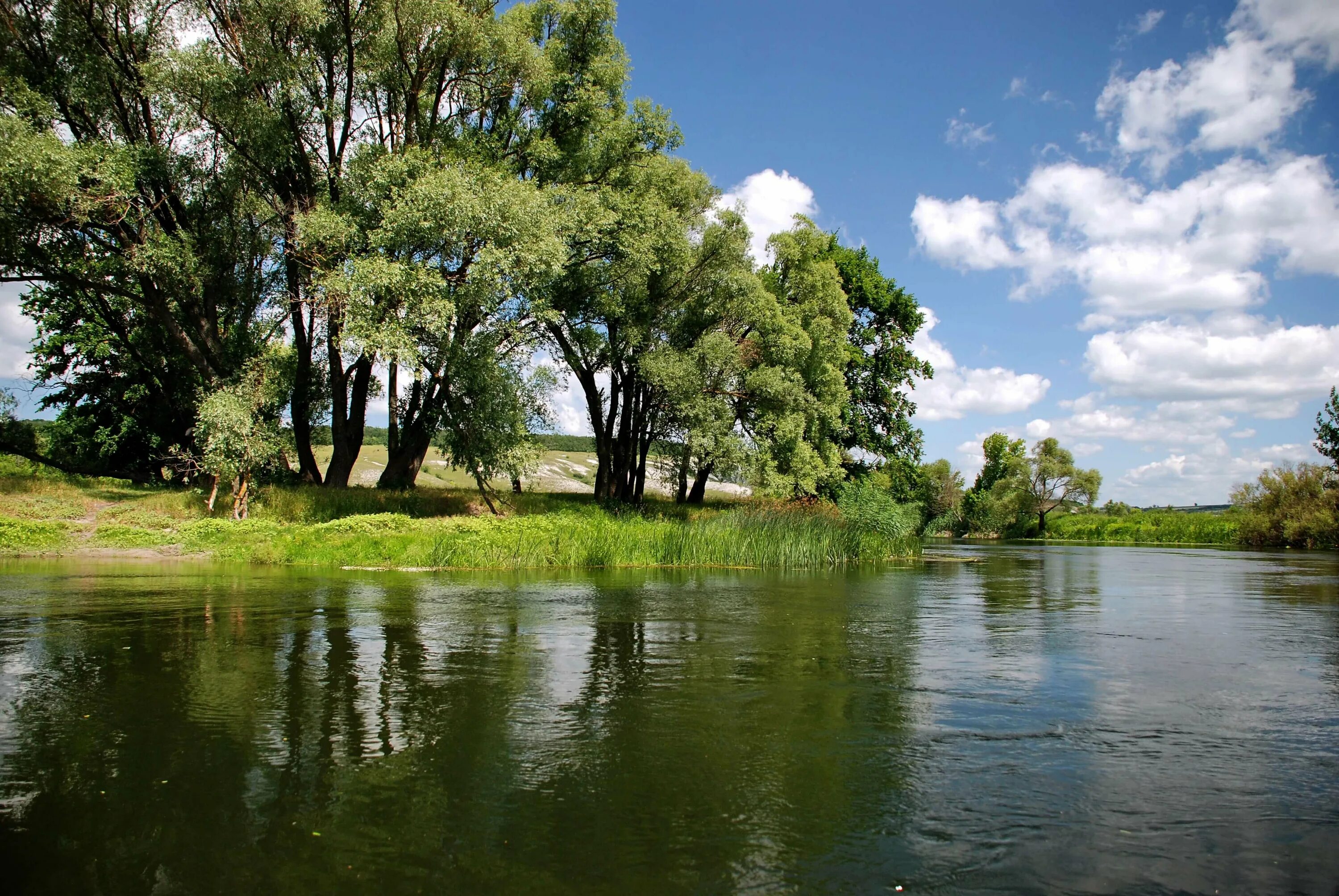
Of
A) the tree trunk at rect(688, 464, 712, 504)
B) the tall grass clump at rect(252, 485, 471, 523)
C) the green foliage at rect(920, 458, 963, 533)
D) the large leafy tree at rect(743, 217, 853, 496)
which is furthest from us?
the green foliage at rect(920, 458, 963, 533)

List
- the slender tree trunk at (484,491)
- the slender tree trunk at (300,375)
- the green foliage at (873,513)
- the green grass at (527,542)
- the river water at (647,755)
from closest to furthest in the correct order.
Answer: the river water at (647,755)
the green grass at (527,542)
the slender tree trunk at (484,491)
the slender tree trunk at (300,375)
the green foliage at (873,513)

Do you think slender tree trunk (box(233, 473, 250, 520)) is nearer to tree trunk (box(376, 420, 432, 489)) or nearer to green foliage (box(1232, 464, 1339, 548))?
tree trunk (box(376, 420, 432, 489))

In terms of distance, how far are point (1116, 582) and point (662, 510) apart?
17058 mm

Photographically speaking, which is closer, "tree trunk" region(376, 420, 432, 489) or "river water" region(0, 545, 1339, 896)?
"river water" region(0, 545, 1339, 896)

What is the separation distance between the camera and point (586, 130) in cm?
3081

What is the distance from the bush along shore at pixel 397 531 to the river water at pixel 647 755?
25.9 ft

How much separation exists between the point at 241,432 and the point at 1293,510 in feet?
166

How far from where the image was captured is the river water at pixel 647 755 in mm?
4188

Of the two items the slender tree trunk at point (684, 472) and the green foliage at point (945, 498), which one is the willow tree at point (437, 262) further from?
the green foliage at point (945, 498)

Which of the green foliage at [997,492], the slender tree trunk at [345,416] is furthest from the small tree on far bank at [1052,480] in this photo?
the slender tree trunk at [345,416]

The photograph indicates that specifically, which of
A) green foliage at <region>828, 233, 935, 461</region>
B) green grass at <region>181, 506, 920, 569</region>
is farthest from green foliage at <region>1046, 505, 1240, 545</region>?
green grass at <region>181, 506, 920, 569</region>

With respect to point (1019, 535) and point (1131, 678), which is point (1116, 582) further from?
point (1019, 535)

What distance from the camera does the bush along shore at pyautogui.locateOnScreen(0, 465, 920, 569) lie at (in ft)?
66.9

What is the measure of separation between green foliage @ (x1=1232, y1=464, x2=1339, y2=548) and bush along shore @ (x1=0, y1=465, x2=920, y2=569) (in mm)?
29605
